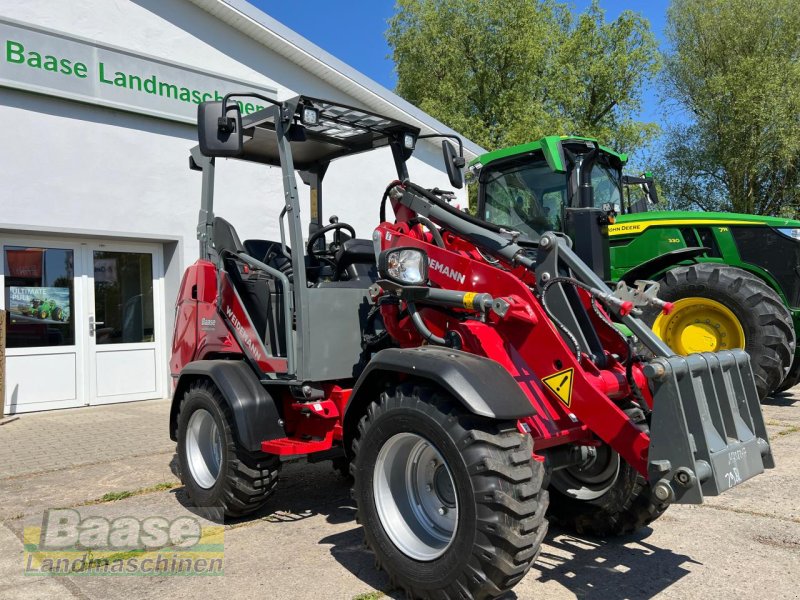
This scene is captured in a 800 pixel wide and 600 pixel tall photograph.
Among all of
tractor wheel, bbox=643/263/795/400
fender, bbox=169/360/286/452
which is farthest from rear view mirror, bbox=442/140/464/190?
tractor wheel, bbox=643/263/795/400

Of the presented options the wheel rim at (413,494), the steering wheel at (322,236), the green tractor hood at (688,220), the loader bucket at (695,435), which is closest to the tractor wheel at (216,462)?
the wheel rim at (413,494)

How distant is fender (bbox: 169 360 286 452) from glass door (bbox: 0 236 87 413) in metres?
5.23

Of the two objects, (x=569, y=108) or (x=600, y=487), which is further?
(x=569, y=108)

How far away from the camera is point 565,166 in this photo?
22.6ft

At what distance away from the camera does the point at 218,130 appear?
4.02 m

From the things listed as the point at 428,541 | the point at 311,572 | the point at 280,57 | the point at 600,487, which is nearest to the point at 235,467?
the point at 311,572

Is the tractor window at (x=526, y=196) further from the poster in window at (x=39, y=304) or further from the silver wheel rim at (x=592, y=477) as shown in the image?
the poster in window at (x=39, y=304)

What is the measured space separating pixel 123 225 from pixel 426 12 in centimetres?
1981

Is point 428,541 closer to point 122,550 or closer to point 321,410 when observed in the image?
point 321,410

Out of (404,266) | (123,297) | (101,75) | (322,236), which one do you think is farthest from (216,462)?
(101,75)

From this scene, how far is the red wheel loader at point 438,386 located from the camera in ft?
9.46

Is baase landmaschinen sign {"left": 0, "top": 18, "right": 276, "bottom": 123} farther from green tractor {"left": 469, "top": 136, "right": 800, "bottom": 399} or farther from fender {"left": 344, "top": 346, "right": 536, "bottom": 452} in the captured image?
fender {"left": 344, "top": 346, "right": 536, "bottom": 452}

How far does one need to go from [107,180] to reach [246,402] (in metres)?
6.23

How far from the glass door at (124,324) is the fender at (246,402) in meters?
5.40
